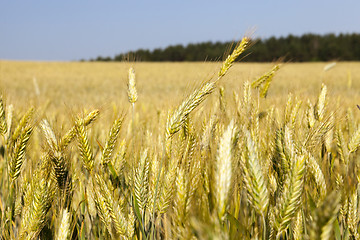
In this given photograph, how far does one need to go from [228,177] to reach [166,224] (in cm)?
46

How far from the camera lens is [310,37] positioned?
42.4 meters

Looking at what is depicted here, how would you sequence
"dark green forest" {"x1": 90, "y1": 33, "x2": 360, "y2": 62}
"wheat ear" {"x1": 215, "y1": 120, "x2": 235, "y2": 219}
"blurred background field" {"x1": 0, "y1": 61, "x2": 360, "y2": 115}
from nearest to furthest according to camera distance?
"wheat ear" {"x1": 215, "y1": 120, "x2": 235, "y2": 219} → "blurred background field" {"x1": 0, "y1": 61, "x2": 360, "y2": 115} → "dark green forest" {"x1": 90, "y1": 33, "x2": 360, "y2": 62}

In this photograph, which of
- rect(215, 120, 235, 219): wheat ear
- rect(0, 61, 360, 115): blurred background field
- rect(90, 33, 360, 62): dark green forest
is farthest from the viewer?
rect(90, 33, 360, 62): dark green forest

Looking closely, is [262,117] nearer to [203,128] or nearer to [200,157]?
[203,128]

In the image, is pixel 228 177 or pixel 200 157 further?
pixel 200 157

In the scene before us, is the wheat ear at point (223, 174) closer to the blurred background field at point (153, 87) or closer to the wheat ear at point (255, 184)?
the wheat ear at point (255, 184)

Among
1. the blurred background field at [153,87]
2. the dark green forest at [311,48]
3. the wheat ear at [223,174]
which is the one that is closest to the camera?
the wheat ear at [223,174]

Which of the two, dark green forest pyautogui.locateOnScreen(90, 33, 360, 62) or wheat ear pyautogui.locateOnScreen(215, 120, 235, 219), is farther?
dark green forest pyautogui.locateOnScreen(90, 33, 360, 62)

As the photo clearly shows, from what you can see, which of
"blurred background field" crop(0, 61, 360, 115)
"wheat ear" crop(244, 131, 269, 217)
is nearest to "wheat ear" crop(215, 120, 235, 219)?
"wheat ear" crop(244, 131, 269, 217)

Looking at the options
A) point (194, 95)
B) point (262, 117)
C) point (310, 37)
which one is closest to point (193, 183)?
point (194, 95)

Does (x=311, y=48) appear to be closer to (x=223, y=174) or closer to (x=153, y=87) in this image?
(x=153, y=87)

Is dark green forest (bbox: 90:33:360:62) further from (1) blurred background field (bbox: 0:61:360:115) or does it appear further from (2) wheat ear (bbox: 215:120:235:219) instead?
(2) wheat ear (bbox: 215:120:235:219)

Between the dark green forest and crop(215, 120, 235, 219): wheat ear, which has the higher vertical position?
the dark green forest

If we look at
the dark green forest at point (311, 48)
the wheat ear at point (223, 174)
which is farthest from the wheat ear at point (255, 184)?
the dark green forest at point (311, 48)
